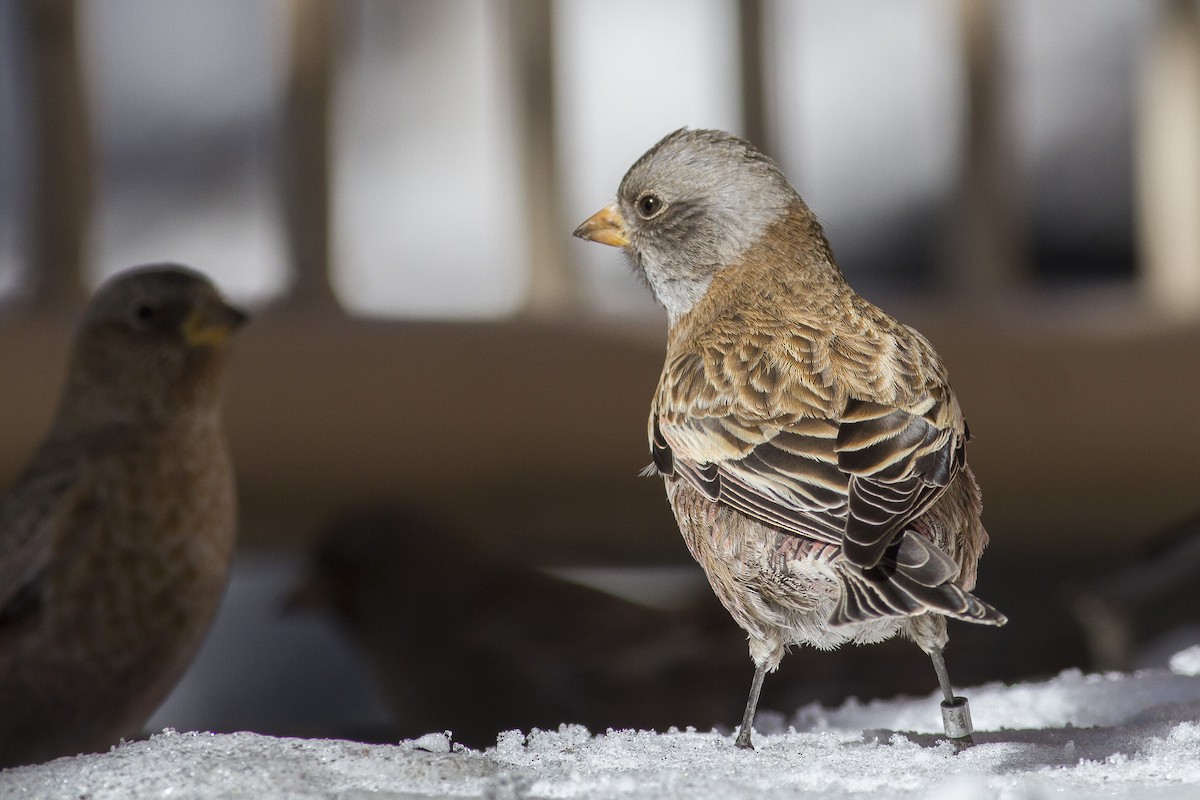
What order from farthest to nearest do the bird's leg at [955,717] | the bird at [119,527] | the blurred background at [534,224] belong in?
the blurred background at [534,224]
the bird at [119,527]
the bird's leg at [955,717]

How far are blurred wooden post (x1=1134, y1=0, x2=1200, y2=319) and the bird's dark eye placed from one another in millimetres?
2695

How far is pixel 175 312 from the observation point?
274 cm

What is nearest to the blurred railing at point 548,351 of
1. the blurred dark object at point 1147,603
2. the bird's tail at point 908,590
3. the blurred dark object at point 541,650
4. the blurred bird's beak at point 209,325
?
the blurred dark object at point 541,650

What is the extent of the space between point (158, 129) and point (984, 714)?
3124 mm

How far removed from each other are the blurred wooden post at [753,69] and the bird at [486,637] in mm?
1410

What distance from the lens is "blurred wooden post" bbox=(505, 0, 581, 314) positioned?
430cm

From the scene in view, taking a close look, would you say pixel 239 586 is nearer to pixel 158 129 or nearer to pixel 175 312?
pixel 158 129

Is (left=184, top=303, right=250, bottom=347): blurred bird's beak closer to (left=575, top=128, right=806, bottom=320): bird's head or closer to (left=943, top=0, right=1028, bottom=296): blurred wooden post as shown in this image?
(left=575, top=128, right=806, bottom=320): bird's head

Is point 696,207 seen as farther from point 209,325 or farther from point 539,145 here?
point 539,145

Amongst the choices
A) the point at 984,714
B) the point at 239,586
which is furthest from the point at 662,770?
the point at 239,586

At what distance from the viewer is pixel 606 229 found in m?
2.42

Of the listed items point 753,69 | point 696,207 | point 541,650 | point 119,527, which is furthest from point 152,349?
point 753,69

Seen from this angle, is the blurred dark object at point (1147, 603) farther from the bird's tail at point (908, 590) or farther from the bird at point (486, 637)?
the bird's tail at point (908, 590)

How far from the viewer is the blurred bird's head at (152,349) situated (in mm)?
2691
